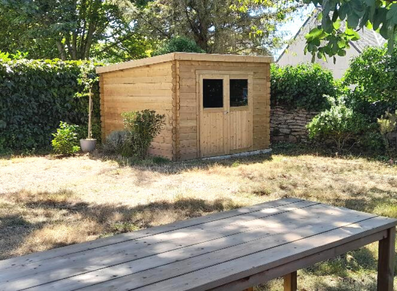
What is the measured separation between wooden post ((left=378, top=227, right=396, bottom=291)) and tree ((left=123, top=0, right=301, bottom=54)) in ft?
46.4

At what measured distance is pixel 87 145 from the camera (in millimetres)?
10781

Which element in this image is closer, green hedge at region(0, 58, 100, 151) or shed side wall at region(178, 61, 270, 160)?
shed side wall at region(178, 61, 270, 160)

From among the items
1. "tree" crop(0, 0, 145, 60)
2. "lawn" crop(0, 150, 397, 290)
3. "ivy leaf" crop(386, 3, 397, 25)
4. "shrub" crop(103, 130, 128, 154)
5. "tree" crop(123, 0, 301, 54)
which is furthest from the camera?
"tree" crop(0, 0, 145, 60)

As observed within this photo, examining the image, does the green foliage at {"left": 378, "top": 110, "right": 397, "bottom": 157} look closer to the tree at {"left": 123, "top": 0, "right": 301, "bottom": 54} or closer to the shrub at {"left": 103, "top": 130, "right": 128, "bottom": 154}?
the shrub at {"left": 103, "top": 130, "right": 128, "bottom": 154}

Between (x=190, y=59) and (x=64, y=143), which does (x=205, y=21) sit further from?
(x=64, y=143)

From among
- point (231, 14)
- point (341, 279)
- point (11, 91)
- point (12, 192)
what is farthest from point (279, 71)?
point (341, 279)

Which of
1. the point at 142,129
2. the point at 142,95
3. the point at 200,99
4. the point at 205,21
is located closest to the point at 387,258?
the point at 142,129

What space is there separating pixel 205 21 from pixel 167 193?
38.8 feet

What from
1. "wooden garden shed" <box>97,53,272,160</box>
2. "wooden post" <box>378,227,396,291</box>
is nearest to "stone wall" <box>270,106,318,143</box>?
"wooden garden shed" <box>97,53,272,160</box>

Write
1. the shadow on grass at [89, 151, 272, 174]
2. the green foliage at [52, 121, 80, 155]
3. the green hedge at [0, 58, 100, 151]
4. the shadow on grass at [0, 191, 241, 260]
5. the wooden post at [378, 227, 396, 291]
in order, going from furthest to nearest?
1. the green hedge at [0, 58, 100, 151]
2. the green foliage at [52, 121, 80, 155]
3. the shadow on grass at [89, 151, 272, 174]
4. the shadow on grass at [0, 191, 241, 260]
5. the wooden post at [378, 227, 396, 291]

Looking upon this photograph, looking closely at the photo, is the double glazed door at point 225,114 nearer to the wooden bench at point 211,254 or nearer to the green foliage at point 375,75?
the green foliage at point 375,75

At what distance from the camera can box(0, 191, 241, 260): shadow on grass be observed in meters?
4.04

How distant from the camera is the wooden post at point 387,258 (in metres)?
2.64

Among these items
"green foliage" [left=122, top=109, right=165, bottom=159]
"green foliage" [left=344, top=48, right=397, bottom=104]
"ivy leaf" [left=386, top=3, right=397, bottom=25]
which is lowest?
"green foliage" [left=122, top=109, right=165, bottom=159]
